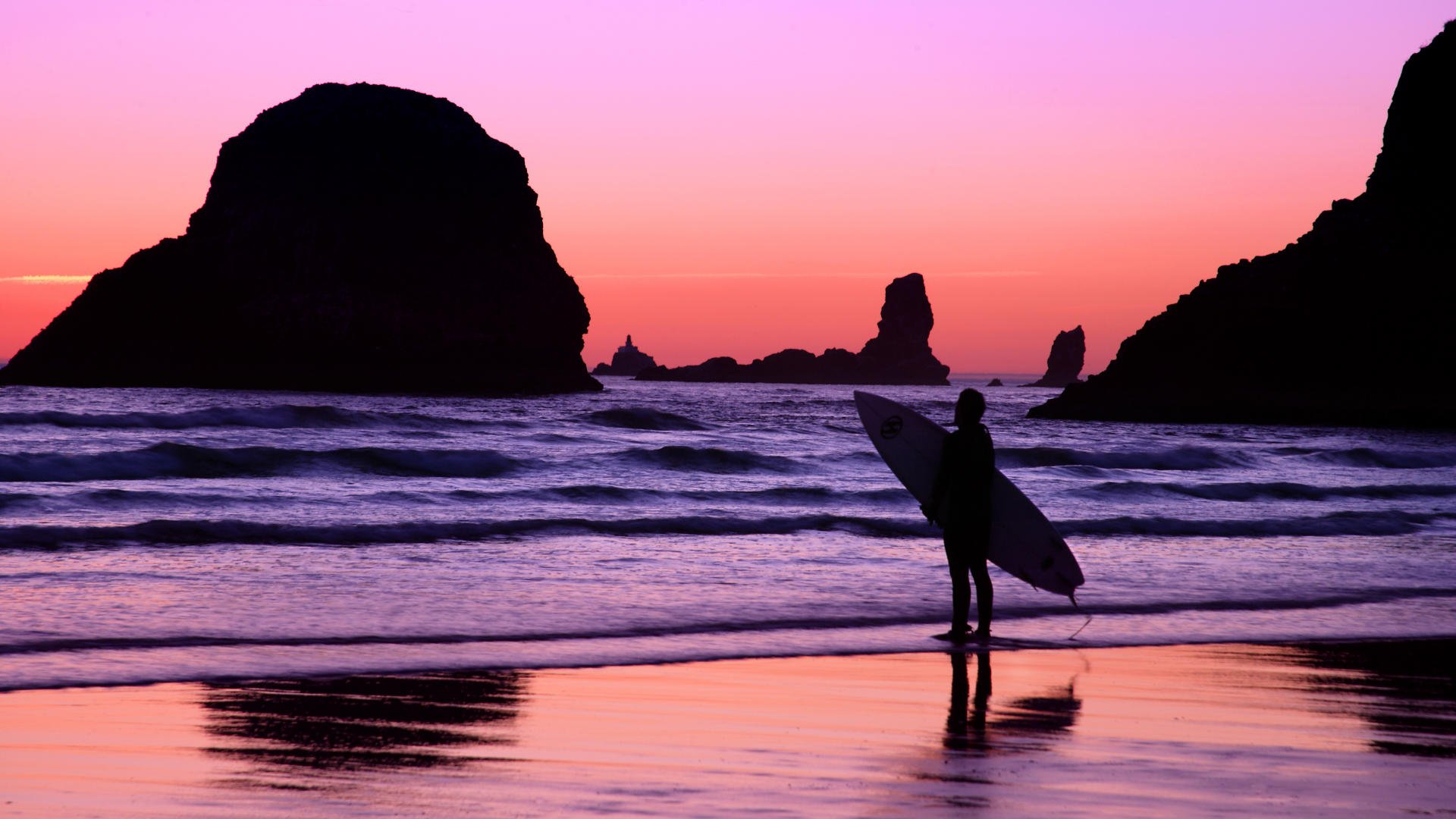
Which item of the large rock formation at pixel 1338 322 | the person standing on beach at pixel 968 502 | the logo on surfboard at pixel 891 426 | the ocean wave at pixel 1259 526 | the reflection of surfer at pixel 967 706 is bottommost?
the ocean wave at pixel 1259 526

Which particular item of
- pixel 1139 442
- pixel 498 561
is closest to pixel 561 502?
pixel 498 561

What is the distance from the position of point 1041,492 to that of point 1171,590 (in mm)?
10459

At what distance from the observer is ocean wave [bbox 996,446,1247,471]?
2984 cm

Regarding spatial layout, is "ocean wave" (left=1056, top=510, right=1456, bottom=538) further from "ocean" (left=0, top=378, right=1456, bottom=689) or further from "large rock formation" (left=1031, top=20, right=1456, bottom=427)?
"large rock formation" (left=1031, top=20, right=1456, bottom=427)

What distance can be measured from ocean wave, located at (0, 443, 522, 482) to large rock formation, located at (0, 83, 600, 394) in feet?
288

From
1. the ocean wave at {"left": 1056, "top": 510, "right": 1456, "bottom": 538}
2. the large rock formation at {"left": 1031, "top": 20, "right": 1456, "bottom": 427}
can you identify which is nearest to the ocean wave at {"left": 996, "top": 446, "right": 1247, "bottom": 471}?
the ocean wave at {"left": 1056, "top": 510, "right": 1456, "bottom": 538}

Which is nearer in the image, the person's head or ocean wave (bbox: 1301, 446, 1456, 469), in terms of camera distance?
the person's head

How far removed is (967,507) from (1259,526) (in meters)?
10.3

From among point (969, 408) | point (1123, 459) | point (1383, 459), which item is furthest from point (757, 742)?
point (1383, 459)

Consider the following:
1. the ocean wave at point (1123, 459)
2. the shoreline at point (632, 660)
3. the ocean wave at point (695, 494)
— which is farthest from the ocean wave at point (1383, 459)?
the shoreline at point (632, 660)

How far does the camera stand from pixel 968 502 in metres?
9.41

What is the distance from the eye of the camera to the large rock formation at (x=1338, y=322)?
65.2m

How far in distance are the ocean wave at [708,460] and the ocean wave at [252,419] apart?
8.86m

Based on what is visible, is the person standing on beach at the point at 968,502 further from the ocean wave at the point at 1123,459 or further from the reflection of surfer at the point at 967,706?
the ocean wave at the point at 1123,459
